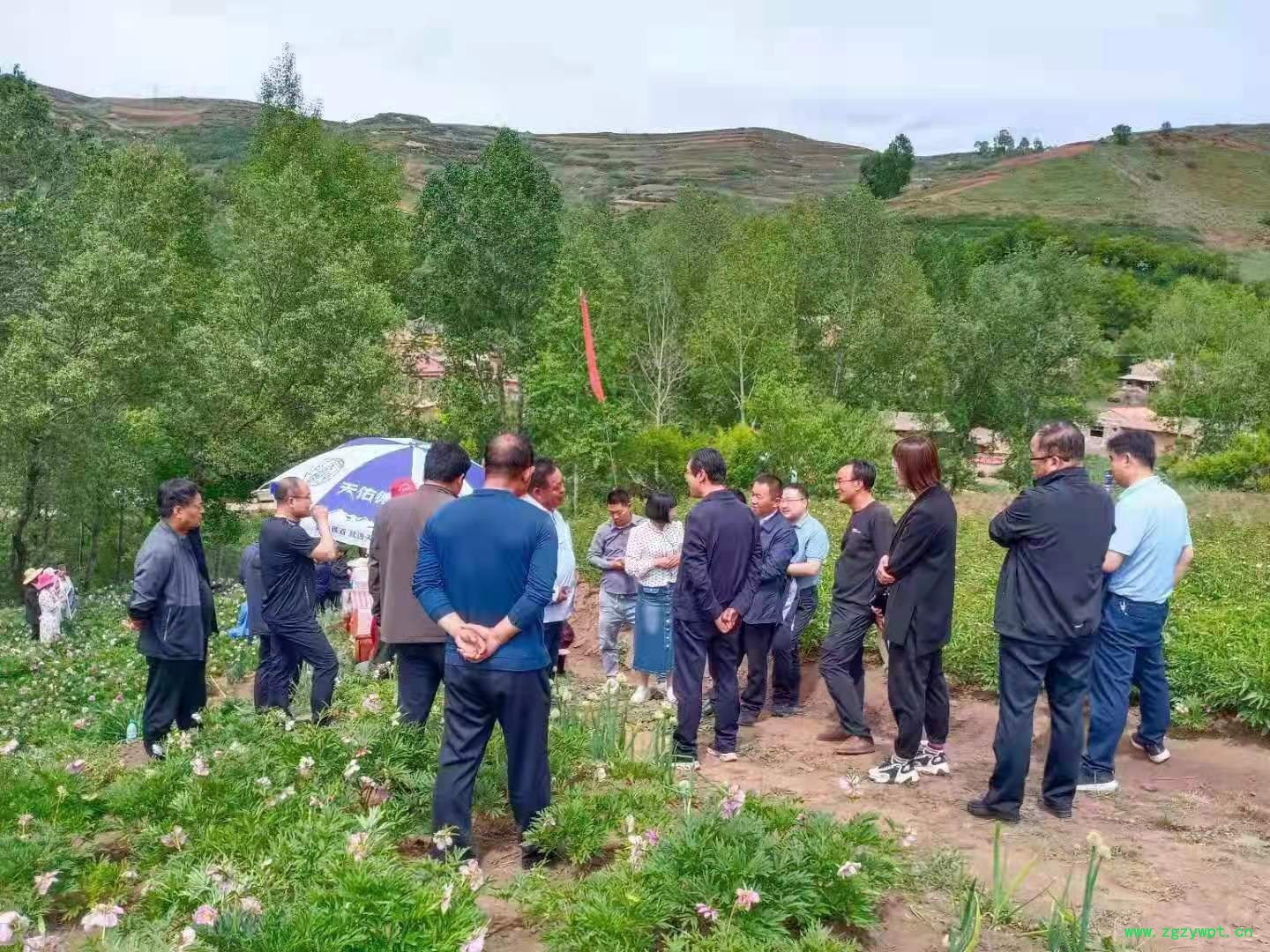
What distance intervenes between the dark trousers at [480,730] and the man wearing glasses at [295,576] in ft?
7.34

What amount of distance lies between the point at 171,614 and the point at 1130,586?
206 inches

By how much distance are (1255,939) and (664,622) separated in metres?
4.14

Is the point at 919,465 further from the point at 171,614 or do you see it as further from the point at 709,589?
the point at 171,614

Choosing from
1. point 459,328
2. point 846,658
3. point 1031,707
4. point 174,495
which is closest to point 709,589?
point 846,658

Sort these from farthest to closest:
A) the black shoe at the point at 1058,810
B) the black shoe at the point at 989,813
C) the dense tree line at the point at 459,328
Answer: the dense tree line at the point at 459,328 < the black shoe at the point at 1058,810 < the black shoe at the point at 989,813

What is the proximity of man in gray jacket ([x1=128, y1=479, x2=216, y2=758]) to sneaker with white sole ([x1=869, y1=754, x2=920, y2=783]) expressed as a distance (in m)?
3.83

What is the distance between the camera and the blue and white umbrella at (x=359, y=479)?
9352 millimetres

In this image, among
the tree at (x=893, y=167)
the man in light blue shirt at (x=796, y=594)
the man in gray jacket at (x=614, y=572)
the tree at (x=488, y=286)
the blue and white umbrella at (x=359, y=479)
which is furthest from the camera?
the tree at (x=893, y=167)

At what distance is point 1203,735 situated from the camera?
6.16 m

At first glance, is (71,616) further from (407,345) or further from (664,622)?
(407,345)

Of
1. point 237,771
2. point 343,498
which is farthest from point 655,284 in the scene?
point 237,771

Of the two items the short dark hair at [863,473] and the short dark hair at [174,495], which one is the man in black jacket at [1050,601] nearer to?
the short dark hair at [863,473]

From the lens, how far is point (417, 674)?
16.1 feet

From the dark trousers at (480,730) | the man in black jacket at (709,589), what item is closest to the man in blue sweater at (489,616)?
the dark trousers at (480,730)
